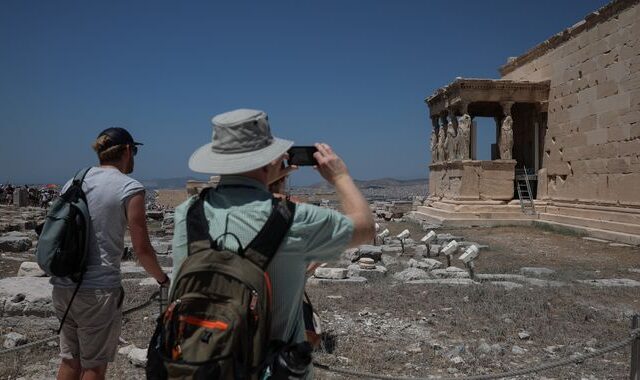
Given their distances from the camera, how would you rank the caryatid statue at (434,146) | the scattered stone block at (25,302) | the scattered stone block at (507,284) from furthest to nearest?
the caryatid statue at (434,146)
the scattered stone block at (507,284)
the scattered stone block at (25,302)

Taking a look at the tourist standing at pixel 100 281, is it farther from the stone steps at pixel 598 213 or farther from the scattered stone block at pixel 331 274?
the stone steps at pixel 598 213

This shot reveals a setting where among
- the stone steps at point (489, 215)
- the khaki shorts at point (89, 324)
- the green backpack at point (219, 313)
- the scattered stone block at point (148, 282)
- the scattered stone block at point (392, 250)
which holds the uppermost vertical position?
the green backpack at point (219, 313)

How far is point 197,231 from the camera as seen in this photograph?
179 cm

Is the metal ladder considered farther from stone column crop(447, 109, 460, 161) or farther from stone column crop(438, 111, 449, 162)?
stone column crop(438, 111, 449, 162)

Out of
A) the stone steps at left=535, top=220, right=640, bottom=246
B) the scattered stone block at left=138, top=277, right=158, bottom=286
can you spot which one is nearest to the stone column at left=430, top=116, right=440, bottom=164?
the stone steps at left=535, top=220, right=640, bottom=246

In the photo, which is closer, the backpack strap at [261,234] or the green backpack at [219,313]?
the green backpack at [219,313]

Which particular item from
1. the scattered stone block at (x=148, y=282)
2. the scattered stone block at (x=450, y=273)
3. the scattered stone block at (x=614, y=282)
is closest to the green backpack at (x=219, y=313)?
the scattered stone block at (x=148, y=282)

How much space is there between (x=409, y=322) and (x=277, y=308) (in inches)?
174

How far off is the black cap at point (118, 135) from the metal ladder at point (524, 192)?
53.1ft

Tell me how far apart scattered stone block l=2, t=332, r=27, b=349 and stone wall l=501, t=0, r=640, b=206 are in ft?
44.0

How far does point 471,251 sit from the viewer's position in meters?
8.62

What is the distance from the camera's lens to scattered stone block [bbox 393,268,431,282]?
837 centimetres

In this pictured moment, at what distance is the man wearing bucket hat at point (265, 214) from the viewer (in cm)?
177

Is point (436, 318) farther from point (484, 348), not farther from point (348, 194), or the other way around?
point (348, 194)
